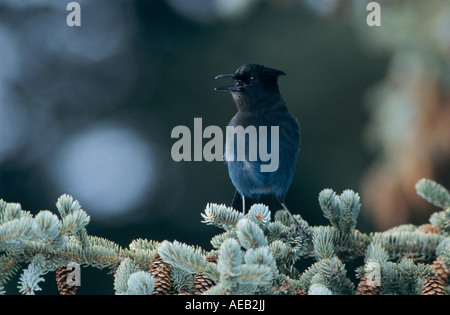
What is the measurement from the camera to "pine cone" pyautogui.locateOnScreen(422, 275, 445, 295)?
207 centimetres

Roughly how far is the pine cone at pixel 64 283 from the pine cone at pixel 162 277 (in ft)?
1.01

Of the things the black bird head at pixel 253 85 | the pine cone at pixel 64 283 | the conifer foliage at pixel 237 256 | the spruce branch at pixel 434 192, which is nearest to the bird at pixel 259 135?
the black bird head at pixel 253 85

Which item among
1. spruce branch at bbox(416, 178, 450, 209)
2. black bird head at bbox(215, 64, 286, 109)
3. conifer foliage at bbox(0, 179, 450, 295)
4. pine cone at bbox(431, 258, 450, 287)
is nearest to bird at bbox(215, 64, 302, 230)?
black bird head at bbox(215, 64, 286, 109)

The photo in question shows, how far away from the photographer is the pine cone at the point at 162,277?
6.80ft

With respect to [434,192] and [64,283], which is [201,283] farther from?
[434,192]

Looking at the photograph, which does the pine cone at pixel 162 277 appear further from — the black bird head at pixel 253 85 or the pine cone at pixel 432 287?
the black bird head at pixel 253 85

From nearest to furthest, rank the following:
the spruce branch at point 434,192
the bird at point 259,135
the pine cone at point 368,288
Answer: the pine cone at point 368,288, the spruce branch at point 434,192, the bird at point 259,135

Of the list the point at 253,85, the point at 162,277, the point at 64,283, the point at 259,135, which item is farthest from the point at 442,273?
the point at 253,85

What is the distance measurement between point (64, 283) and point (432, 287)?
4.60ft

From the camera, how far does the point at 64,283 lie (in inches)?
83.6

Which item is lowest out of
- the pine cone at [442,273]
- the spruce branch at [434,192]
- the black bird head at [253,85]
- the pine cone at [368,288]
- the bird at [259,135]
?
the pine cone at [368,288]

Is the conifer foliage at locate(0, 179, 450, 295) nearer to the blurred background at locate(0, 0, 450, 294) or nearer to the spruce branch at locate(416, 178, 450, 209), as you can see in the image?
the spruce branch at locate(416, 178, 450, 209)
